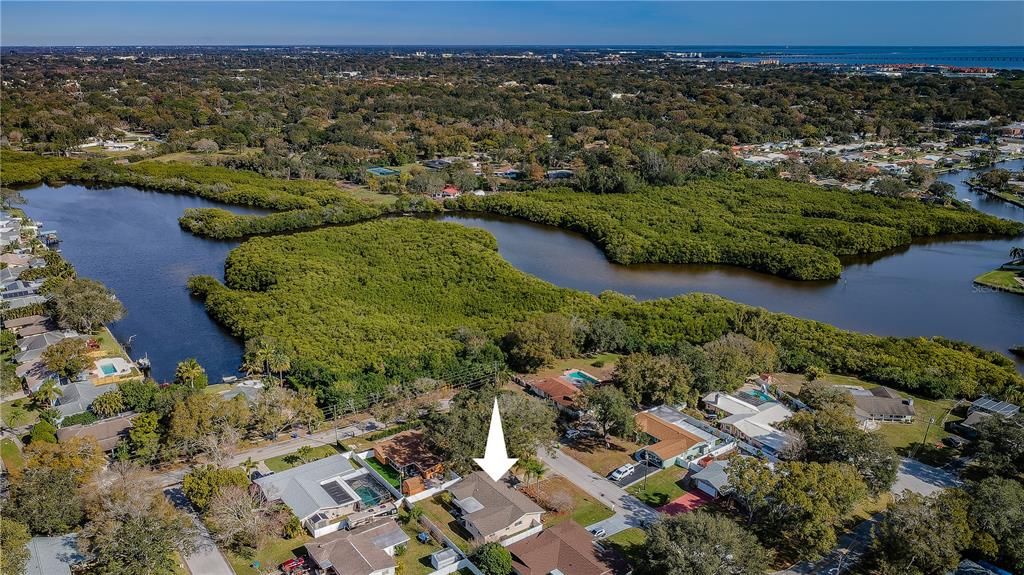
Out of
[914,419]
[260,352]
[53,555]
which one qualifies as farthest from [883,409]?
[53,555]

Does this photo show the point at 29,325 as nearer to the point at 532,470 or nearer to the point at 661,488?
the point at 532,470

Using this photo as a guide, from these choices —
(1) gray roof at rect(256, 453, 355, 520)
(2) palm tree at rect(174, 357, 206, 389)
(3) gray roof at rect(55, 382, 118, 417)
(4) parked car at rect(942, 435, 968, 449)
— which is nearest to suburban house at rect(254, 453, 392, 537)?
(1) gray roof at rect(256, 453, 355, 520)

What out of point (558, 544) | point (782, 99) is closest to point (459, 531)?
point (558, 544)

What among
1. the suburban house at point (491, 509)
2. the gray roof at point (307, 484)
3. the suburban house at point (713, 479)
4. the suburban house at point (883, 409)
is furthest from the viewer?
the suburban house at point (883, 409)

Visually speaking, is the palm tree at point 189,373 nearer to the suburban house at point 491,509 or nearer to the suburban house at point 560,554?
the suburban house at point 491,509

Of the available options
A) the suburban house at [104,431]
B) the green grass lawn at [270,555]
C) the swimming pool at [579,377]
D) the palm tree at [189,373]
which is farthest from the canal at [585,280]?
the green grass lawn at [270,555]

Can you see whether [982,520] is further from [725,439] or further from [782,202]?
[782,202]

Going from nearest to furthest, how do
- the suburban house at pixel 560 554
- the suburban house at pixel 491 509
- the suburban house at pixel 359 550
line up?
1. the suburban house at pixel 359 550
2. the suburban house at pixel 560 554
3. the suburban house at pixel 491 509
